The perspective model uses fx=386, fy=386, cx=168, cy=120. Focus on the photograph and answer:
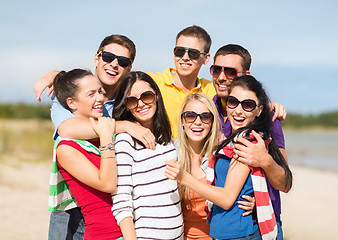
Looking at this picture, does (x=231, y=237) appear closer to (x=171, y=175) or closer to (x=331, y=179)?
(x=171, y=175)

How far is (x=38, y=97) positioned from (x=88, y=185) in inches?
67.2

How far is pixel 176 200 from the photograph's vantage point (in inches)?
134

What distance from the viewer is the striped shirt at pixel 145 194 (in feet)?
10.6

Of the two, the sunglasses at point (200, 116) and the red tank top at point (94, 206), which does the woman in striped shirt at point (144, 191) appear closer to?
the red tank top at point (94, 206)

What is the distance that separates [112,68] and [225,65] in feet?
4.30

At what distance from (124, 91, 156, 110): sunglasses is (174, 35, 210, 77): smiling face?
1.30 metres

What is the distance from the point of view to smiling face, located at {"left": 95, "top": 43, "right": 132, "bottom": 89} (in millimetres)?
4438

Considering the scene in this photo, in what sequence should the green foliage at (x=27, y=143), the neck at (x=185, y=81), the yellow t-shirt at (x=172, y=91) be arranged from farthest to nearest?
the green foliage at (x=27, y=143)
the neck at (x=185, y=81)
the yellow t-shirt at (x=172, y=91)

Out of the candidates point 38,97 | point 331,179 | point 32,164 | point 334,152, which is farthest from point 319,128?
point 38,97

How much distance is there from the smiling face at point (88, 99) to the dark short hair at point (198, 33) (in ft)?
5.94

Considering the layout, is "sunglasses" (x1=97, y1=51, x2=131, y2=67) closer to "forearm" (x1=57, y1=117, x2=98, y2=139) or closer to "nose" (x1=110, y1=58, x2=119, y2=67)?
"nose" (x1=110, y1=58, x2=119, y2=67)

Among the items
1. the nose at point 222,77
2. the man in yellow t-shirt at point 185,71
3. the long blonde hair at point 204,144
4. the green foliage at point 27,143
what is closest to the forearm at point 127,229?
the long blonde hair at point 204,144

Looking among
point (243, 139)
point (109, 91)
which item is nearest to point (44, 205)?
point (109, 91)

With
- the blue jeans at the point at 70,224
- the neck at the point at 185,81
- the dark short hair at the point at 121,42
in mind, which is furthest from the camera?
the neck at the point at 185,81
